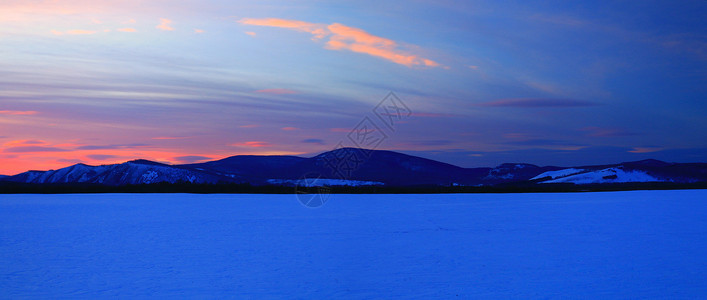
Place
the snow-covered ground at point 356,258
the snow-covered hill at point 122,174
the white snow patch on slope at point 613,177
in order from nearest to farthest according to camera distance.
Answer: the snow-covered ground at point 356,258, the white snow patch on slope at point 613,177, the snow-covered hill at point 122,174

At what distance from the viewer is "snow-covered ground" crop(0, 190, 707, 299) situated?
8.41m

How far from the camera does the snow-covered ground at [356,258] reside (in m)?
8.41

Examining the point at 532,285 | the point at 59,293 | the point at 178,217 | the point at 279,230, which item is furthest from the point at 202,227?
the point at 532,285

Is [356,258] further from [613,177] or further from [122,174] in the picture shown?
[122,174]

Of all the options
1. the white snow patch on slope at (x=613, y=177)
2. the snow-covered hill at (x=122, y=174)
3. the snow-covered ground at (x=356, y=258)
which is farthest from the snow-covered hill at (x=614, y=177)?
the snow-covered ground at (x=356, y=258)

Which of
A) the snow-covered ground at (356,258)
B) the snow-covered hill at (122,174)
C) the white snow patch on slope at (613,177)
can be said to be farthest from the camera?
the snow-covered hill at (122,174)

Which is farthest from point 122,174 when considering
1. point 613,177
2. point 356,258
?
point 356,258

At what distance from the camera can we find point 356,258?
11125 millimetres

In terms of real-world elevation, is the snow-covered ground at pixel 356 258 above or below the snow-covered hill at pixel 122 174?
below

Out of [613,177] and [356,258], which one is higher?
[613,177]

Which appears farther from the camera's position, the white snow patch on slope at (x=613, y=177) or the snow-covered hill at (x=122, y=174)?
the snow-covered hill at (x=122, y=174)

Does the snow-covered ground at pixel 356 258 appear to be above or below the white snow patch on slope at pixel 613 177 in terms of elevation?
below

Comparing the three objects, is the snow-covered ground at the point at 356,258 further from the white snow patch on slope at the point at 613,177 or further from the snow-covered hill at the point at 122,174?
the snow-covered hill at the point at 122,174

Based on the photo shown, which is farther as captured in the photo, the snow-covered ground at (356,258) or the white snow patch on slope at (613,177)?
the white snow patch on slope at (613,177)
